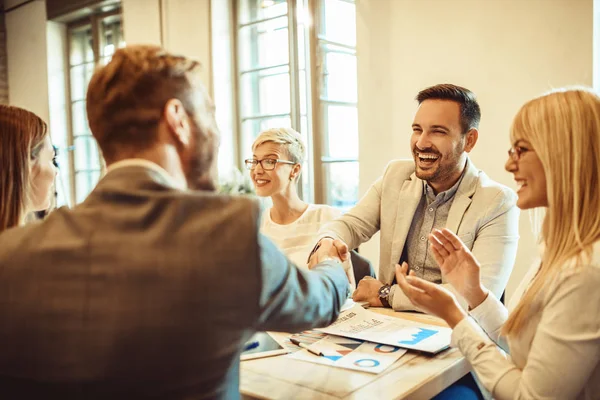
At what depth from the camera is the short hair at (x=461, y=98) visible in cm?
235

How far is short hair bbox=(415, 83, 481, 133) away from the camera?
235cm

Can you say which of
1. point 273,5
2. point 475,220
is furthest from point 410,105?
point 273,5

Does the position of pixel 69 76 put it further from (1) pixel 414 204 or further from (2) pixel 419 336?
(2) pixel 419 336

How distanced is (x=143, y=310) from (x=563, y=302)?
895 millimetres

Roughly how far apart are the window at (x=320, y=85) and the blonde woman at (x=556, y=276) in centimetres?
315

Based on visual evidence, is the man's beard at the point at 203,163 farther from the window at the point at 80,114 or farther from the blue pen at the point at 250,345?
the window at the point at 80,114

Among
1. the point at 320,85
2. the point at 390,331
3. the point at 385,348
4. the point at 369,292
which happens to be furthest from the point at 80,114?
the point at 385,348

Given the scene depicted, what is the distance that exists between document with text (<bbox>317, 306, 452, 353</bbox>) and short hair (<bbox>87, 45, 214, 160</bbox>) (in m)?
0.91

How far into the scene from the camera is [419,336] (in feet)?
5.17

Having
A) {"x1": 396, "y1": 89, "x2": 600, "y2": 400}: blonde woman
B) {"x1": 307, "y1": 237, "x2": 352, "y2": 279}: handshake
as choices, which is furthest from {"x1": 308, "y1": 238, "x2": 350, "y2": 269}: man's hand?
{"x1": 396, "y1": 89, "x2": 600, "y2": 400}: blonde woman

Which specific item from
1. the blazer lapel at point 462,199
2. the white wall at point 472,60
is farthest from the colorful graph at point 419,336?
the white wall at point 472,60

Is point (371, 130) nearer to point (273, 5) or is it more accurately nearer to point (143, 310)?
point (273, 5)

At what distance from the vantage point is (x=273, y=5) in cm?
487

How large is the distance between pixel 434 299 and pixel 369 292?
2.13 feet
